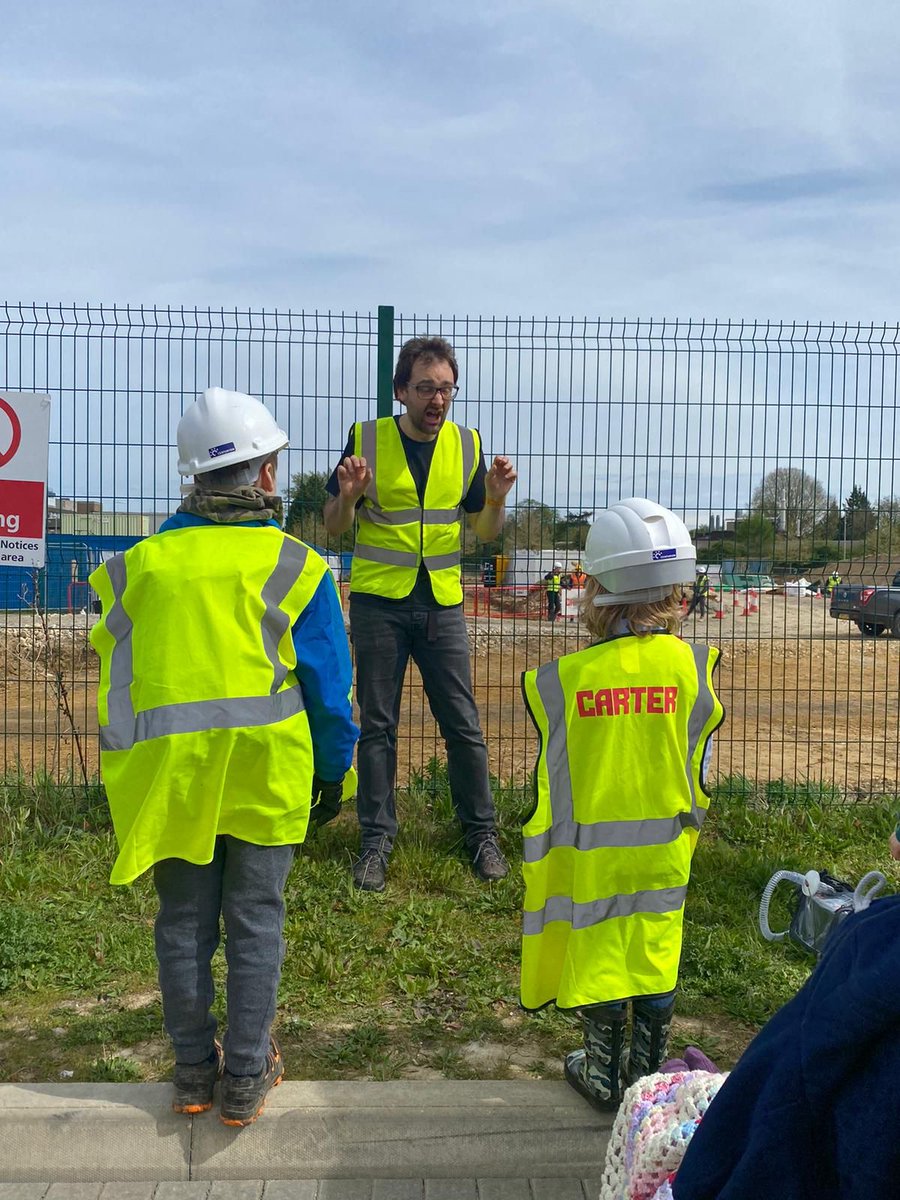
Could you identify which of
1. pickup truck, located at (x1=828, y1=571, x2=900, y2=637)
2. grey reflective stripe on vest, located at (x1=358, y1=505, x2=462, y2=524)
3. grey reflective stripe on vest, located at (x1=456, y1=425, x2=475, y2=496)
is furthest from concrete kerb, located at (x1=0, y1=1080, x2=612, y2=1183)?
pickup truck, located at (x1=828, y1=571, x2=900, y2=637)

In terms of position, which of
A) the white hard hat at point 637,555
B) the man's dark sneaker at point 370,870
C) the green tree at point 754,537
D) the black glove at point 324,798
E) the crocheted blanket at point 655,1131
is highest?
the green tree at point 754,537

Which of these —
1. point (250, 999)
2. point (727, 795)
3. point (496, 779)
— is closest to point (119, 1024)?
point (250, 999)

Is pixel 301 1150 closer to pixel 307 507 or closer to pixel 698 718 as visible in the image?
pixel 698 718

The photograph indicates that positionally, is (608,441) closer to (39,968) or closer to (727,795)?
(727,795)

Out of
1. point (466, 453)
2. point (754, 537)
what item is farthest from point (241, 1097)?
point (754, 537)

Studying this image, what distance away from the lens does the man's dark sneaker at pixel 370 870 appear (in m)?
4.66

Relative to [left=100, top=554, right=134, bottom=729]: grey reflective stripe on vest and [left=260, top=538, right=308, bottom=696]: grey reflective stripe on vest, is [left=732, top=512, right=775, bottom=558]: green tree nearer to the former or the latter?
[left=260, top=538, right=308, bottom=696]: grey reflective stripe on vest

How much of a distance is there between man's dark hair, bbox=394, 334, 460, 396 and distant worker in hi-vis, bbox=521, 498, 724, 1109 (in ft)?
6.78

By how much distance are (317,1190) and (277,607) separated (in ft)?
5.05

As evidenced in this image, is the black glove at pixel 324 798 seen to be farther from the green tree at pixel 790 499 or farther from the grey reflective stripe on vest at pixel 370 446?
the green tree at pixel 790 499

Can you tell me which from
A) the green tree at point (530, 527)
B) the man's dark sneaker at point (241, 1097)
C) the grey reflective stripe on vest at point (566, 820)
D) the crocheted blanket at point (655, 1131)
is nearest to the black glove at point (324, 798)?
the grey reflective stripe on vest at point (566, 820)

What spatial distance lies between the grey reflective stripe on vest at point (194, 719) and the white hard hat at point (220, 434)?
2.14ft

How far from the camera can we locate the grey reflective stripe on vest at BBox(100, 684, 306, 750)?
2.72 metres

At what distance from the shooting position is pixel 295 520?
5621 mm
